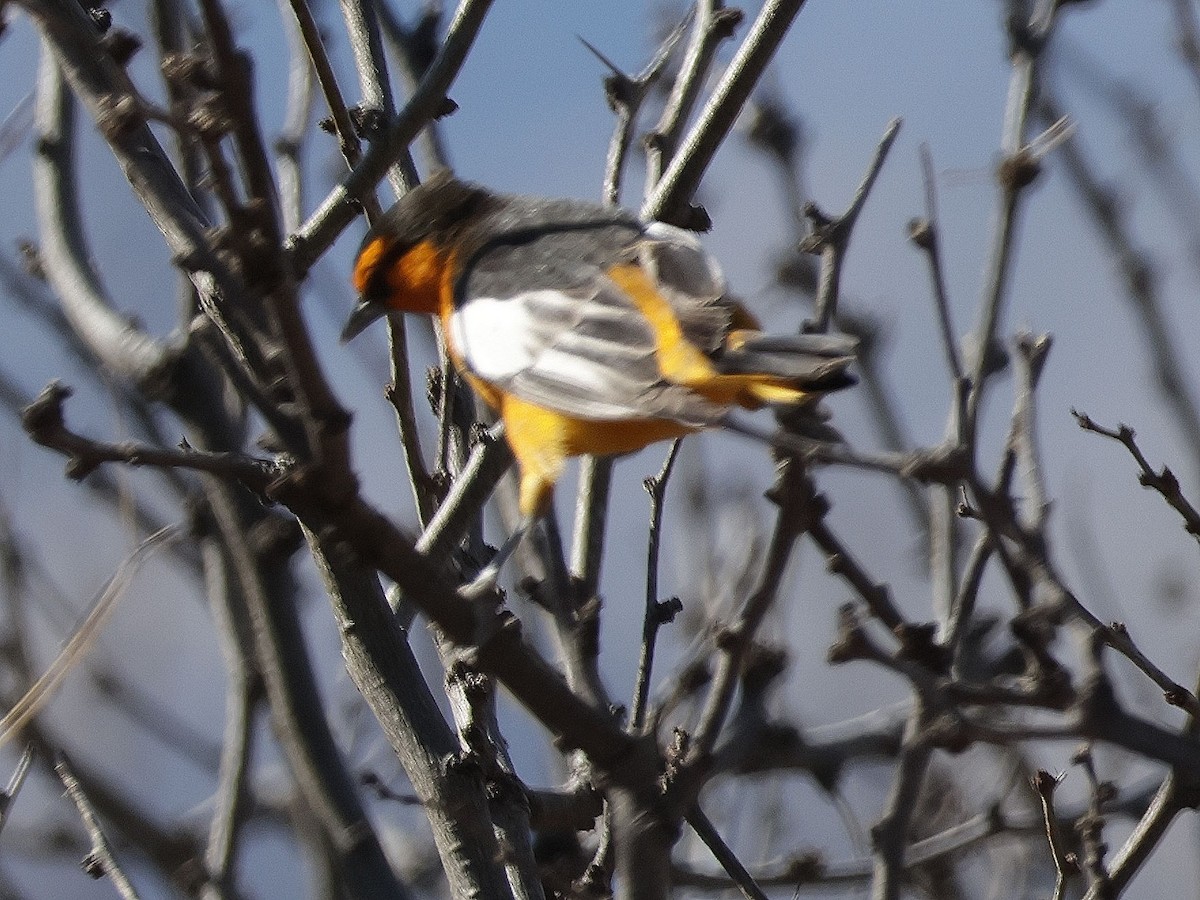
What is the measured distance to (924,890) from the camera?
19.2 feet

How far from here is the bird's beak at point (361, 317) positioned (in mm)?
5320

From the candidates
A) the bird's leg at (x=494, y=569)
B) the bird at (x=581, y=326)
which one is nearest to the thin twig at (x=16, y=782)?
the bird's leg at (x=494, y=569)

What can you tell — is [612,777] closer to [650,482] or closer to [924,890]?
[650,482]

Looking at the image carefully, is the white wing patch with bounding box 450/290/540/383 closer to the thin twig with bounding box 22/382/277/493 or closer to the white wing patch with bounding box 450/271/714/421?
the white wing patch with bounding box 450/271/714/421

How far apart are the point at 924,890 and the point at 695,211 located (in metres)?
2.81

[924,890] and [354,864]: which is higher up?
[354,864]

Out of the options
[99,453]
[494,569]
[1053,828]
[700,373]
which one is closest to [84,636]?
[99,453]

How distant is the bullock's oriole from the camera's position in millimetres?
3631

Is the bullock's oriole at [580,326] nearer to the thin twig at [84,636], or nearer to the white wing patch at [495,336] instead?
the white wing patch at [495,336]

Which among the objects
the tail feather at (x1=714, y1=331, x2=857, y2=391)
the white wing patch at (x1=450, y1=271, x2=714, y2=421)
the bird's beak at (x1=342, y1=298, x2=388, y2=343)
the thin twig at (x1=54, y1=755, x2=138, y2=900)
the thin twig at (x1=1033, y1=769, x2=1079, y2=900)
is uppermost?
the bird's beak at (x1=342, y1=298, x2=388, y2=343)

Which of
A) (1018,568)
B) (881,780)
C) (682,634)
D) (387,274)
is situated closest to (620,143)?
(387,274)

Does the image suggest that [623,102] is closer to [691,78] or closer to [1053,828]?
[691,78]

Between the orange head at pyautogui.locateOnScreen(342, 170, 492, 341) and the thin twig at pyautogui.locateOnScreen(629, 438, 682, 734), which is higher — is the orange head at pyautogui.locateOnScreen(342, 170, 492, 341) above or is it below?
above

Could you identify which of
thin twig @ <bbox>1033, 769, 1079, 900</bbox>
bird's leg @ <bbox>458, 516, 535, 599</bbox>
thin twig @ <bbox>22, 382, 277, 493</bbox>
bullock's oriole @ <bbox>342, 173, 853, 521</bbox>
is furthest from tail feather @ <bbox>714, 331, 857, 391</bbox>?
thin twig @ <bbox>22, 382, 277, 493</bbox>
